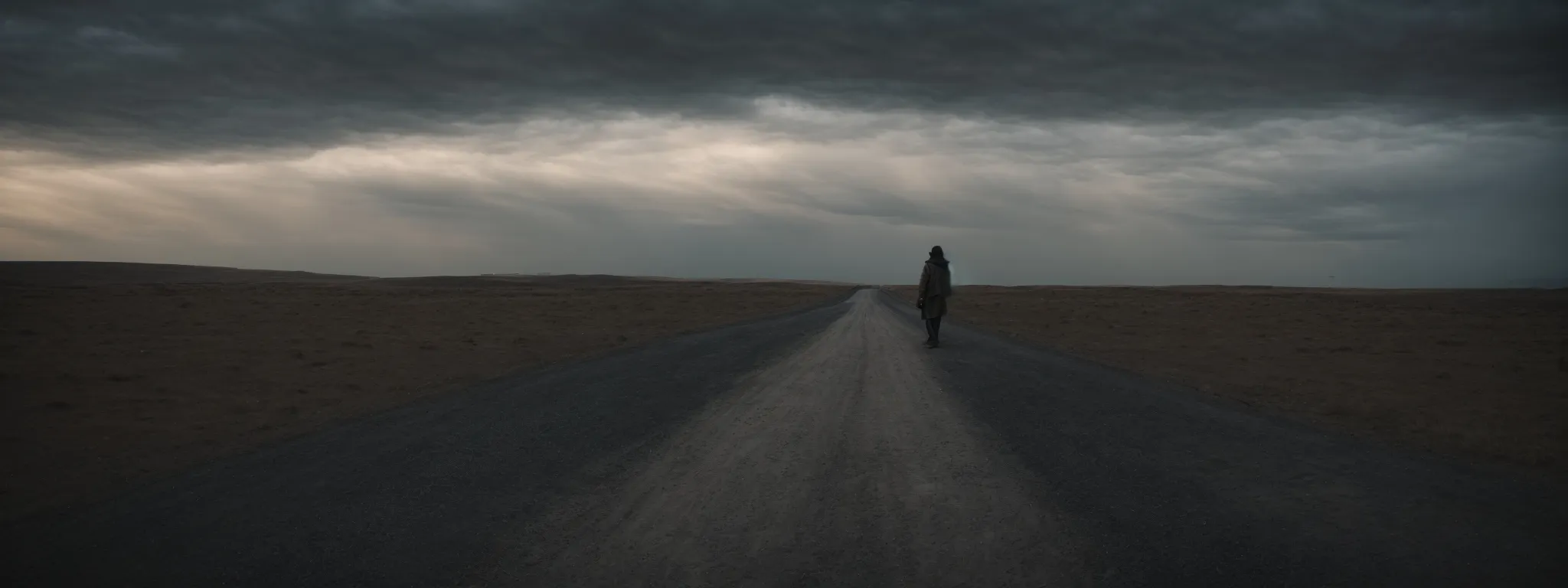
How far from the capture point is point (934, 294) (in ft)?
67.8

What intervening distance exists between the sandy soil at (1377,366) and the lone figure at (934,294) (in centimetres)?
361

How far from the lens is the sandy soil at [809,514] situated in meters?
5.41

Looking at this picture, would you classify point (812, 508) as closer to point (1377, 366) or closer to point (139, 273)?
point (1377, 366)

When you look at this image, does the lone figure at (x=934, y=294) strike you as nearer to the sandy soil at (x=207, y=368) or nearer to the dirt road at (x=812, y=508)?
the sandy soil at (x=207, y=368)

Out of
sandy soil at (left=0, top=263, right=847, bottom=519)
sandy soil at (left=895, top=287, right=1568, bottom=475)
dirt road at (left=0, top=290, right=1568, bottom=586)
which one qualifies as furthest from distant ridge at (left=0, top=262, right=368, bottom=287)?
dirt road at (left=0, top=290, right=1568, bottom=586)

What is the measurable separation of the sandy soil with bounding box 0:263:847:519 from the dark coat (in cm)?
768

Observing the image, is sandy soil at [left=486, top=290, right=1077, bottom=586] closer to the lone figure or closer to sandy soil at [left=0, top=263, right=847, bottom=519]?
sandy soil at [left=0, top=263, right=847, bottom=519]

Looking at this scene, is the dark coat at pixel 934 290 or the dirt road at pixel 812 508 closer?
the dirt road at pixel 812 508

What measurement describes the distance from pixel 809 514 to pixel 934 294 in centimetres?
1459

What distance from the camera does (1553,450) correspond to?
931cm

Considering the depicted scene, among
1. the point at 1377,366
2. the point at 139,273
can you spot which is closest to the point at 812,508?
the point at 1377,366

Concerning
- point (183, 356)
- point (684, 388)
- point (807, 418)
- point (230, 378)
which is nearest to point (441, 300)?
point (183, 356)

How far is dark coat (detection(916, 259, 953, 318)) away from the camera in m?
20.6

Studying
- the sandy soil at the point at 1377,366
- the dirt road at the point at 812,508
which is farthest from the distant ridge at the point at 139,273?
the dirt road at the point at 812,508
